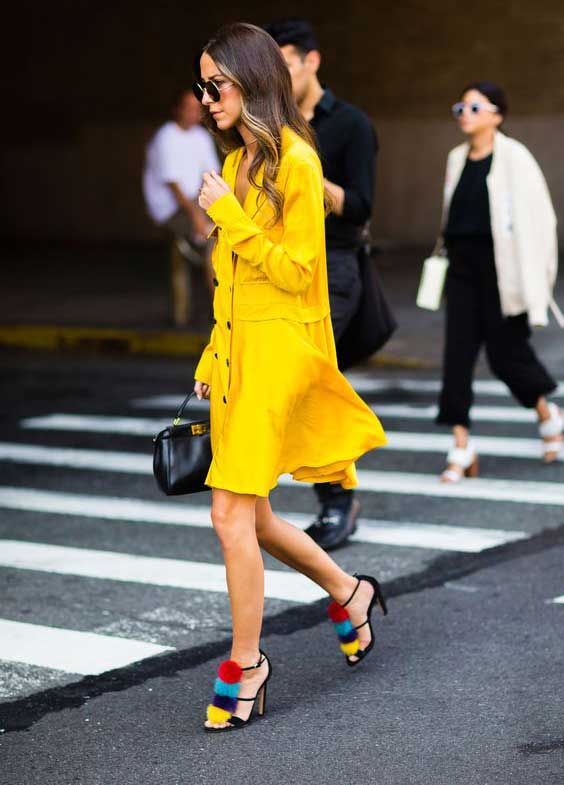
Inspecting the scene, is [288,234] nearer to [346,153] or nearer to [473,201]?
[346,153]

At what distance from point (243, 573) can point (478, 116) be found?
394 cm

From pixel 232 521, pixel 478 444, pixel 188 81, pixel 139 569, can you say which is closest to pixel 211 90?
pixel 232 521

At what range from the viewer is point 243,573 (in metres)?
4.49

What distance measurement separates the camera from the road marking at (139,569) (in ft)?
19.9

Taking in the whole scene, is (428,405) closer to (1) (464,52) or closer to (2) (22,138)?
(1) (464,52)

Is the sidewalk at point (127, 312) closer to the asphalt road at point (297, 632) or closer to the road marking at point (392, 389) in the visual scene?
the road marking at point (392, 389)

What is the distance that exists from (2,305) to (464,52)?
7625 millimetres

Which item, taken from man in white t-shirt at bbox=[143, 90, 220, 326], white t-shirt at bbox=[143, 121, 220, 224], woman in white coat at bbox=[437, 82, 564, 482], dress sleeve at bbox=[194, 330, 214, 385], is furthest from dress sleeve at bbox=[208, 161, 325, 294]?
white t-shirt at bbox=[143, 121, 220, 224]

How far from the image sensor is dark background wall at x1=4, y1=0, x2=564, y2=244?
19.8 metres

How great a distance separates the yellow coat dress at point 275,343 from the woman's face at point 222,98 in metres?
0.16

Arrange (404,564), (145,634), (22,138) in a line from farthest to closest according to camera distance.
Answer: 1. (22,138)
2. (404,564)
3. (145,634)

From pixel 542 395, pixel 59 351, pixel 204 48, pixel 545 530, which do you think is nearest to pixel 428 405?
pixel 542 395

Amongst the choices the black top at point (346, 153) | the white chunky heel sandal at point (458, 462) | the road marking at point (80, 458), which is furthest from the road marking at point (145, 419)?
the black top at point (346, 153)

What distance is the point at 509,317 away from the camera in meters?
7.93
